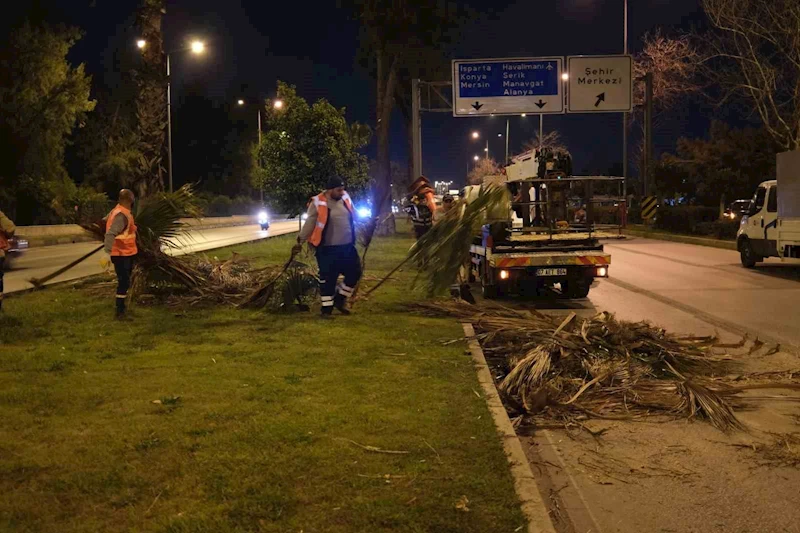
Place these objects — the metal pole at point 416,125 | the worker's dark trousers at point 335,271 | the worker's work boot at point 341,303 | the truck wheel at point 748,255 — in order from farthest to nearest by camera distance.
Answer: the metal pole at point 416,125
the truck wheel at point 748,255
the worker's work boot at point 341,303
the worker's dark trousers at point 335,271

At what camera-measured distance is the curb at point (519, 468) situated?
3.92m

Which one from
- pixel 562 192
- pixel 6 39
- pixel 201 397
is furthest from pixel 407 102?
pixel 201 397

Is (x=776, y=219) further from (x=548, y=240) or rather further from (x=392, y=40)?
(x=392, y=40)

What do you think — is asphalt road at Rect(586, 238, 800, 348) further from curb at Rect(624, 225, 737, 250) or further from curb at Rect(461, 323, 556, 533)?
curb at Rect(461, 323, 556, 533)

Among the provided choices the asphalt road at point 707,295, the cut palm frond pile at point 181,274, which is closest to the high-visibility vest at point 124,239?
the cut palm frond pile at point 181,274

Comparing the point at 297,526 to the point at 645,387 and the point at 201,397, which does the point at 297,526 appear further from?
the point at 645,387

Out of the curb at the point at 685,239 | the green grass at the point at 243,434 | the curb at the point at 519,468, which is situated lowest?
the curb at the point at 519,468

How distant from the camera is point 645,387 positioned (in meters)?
6.96

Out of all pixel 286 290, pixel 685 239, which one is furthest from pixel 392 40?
pixel 286 290

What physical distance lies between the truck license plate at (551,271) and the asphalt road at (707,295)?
2.56 feet

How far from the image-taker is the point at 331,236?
9680mm

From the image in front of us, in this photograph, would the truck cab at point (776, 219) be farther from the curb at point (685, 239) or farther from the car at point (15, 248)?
the car at point (15, 248)

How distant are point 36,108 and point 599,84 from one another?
25.4 meters

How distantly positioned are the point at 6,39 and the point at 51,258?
16.7 meters
